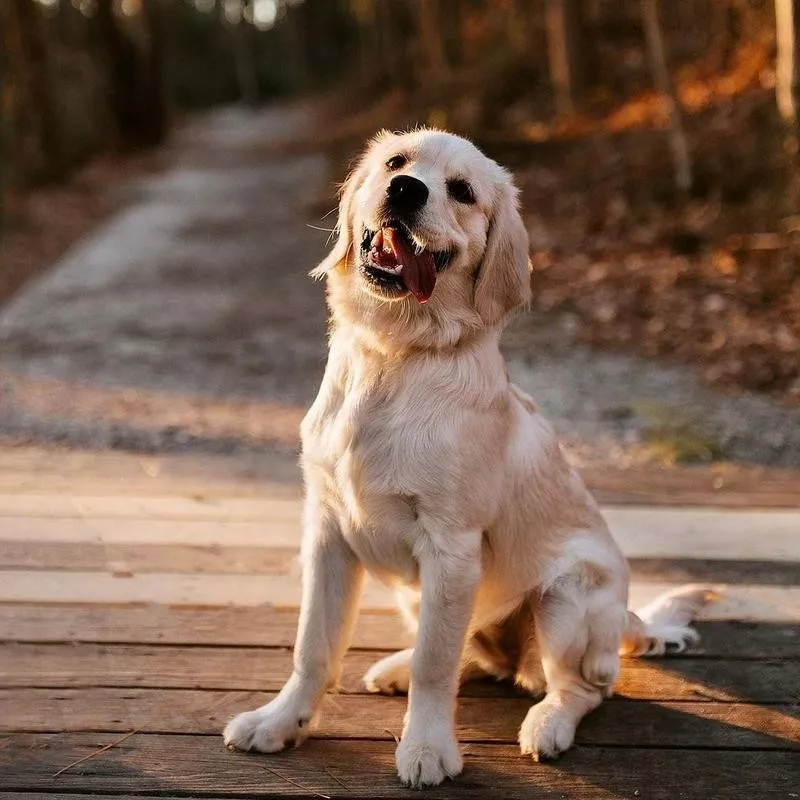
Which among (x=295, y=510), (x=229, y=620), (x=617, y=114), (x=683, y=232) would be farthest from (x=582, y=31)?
(x=229, y=620)

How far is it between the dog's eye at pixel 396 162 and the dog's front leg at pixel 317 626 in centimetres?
89

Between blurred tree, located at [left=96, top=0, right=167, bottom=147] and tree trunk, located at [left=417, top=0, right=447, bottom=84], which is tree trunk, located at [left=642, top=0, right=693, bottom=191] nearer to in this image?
tree trunk, located at [left=417, top=0, right=447, bottom=84]

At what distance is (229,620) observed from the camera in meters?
3.12

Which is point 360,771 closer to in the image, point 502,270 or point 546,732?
point 546,732

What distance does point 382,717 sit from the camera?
2662 mm

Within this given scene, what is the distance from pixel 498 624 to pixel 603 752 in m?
0.43

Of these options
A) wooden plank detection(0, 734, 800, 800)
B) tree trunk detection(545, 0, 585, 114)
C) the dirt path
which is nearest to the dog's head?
wooden plank detection(0, 734, 800, 800)

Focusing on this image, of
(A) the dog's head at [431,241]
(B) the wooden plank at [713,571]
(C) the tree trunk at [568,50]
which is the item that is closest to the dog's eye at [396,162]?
(A) the dog's head at [431,241]

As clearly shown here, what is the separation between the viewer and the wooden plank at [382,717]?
8.38 feet

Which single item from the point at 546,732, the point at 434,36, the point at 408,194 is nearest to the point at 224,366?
the point at 408,194

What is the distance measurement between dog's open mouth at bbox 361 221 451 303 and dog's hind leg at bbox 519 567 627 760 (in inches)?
32.3

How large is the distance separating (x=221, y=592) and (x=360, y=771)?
3.35 feet

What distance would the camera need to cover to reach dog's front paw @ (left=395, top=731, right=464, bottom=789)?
236 centimetres

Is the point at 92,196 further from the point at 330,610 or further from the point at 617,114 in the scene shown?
the point at 330,610
